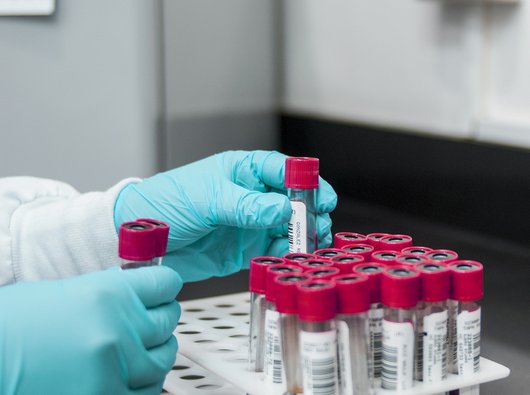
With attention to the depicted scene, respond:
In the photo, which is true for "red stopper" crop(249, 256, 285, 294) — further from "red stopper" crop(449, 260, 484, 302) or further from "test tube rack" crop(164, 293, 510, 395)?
"red stopper" crop(449, 260, 484, 302)

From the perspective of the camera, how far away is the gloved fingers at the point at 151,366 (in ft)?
3.66

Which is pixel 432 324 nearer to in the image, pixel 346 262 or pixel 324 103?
pixel 346 262

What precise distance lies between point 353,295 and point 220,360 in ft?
0.95

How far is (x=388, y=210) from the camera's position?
2186mm

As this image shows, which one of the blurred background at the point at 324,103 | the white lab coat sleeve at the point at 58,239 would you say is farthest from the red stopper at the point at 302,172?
the blurred background at the point at 324,103

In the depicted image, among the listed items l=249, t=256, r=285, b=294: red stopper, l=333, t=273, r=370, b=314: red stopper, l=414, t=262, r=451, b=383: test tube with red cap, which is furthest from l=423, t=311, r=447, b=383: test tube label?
l=249, t=256, r=285, b=294: red stopper

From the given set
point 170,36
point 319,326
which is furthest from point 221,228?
point 170,36

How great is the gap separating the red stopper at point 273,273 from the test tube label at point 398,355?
0.46 ft

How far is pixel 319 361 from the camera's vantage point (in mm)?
993

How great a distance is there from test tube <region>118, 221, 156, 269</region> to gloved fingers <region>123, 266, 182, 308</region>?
0.02 m

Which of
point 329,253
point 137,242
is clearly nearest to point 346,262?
point 329,253

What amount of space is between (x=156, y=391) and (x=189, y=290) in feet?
2.04

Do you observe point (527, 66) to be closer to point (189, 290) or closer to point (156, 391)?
point (189, 290)

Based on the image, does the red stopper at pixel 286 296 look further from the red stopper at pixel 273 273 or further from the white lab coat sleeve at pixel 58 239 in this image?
the white lab coat sleeve at pixel 58 239
